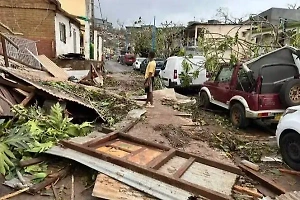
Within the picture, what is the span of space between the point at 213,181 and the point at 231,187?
0.25 metres

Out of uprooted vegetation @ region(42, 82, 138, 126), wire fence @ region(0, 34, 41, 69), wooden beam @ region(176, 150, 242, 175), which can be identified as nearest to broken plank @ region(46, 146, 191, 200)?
wooden beam @ region(176, 150, 242, 175)

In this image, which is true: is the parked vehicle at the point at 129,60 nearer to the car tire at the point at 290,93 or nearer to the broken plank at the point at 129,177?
the car tire at the point at 290,93

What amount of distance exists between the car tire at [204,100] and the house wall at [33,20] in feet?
30.7

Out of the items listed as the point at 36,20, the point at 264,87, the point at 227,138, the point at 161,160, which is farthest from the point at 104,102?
the point at 36,20

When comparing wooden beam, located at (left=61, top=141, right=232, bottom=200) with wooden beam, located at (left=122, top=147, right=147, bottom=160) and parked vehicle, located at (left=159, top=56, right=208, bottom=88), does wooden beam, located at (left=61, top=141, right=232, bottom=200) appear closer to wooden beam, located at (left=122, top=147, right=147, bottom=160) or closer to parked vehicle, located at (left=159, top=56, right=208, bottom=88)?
wooden beam, located at (left=122, top=147, right=147, bottom=160)

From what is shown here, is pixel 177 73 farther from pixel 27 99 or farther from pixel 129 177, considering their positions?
pixel 129 177

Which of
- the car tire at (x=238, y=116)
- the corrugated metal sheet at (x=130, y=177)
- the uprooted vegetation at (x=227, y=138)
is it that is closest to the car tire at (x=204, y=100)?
the uprooted vegetation at (x=227, y=138)

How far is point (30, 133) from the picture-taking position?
4.46 m

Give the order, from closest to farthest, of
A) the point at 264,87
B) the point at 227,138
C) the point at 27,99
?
the point at 227,138, the point at 27,99, the point at 264,87

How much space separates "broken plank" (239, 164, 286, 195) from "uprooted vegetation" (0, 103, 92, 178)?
10.6 ft

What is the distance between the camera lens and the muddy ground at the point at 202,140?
4203mm

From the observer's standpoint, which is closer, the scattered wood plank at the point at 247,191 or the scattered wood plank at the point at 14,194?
the scattered wood plank at the point at 14,194

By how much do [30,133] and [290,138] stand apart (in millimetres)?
4545

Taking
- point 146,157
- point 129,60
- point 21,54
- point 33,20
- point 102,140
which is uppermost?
point 33,20
